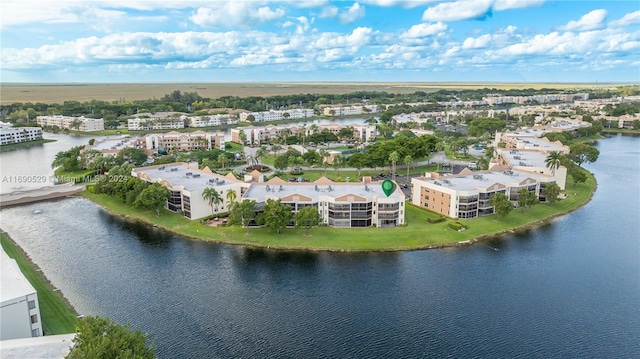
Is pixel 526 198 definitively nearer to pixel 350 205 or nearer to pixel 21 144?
pixel 350 205

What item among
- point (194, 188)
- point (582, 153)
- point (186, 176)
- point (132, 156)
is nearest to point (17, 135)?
point (132, 156)

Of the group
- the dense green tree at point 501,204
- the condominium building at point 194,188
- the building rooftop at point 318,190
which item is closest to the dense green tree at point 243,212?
the building rooftop at point 318,190

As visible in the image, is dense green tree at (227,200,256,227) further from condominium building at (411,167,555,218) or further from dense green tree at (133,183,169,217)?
condominium building at (411,167,555,218)

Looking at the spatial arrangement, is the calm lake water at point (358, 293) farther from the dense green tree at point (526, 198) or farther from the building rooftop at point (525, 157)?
the building rooftop at point (525, 157)

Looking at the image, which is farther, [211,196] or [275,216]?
[211,196]

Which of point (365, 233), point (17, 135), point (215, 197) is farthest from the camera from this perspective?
point (17, 135)

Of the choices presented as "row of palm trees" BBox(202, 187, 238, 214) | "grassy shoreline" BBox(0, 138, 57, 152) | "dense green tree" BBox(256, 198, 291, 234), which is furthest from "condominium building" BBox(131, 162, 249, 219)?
"grassy shoreline" BBox(0, 138, 57, 152)

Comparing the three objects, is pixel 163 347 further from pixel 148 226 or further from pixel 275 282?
pixel 148 226

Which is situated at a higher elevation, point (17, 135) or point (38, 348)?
point (17, 135)
